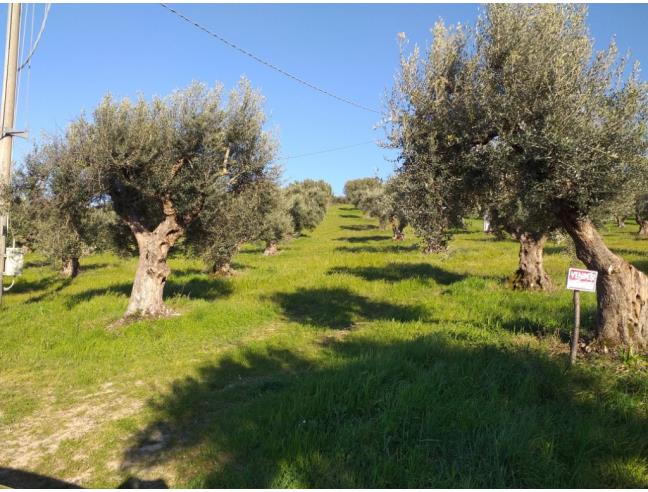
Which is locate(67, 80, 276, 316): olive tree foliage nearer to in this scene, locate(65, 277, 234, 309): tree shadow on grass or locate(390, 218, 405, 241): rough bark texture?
locate(65, 277, 234, 309): tree shadow on grass

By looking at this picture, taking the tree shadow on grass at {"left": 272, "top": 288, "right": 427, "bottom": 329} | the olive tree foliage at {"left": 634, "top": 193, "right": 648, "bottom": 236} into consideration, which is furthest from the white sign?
the olive tree foliage at {"left": 634, "top": 193, "right": 648, "bottom": 236}

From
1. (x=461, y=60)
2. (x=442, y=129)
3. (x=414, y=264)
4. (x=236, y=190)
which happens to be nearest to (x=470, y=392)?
(x=442, y=129)

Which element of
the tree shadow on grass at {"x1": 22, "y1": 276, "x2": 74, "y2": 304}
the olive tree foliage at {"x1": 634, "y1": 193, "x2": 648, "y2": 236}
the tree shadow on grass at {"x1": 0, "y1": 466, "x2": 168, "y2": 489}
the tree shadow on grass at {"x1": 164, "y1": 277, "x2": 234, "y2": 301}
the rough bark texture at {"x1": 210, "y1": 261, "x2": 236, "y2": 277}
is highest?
the olive tree foliage at {"x1": 634, "y1": 193, "x2": 648, "y2": 236}

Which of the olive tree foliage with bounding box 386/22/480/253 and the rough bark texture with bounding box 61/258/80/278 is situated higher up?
the olive tree foliage with bounding box 386/22/480/253

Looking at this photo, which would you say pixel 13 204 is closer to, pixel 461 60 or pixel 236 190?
pixel 236 190

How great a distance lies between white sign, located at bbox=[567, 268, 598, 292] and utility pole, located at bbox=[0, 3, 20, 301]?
1613cm

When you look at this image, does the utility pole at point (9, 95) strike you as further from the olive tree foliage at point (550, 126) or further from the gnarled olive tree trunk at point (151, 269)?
the olive tree foliage at point (550, 126)

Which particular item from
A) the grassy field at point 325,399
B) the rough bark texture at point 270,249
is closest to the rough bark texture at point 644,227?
the rough bark texture at point 270,249

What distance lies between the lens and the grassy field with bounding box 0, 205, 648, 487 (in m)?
5.15

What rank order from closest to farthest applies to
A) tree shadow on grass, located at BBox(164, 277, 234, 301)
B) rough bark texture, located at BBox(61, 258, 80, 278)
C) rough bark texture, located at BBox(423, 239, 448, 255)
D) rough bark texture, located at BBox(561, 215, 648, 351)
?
rough bark texture, located at BBox(561, 215, 648, 351) → rough bark texture, located at BBox(423, 239, 448, 255) → tree shadow on grass, located at BBox(164, 277, 234, 301) → rough bark texture, located at BBox(61, 258, 80, 278)

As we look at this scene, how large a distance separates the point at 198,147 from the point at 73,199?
3790mm

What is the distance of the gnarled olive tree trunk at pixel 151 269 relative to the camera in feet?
44.1

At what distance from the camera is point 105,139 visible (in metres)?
12.0

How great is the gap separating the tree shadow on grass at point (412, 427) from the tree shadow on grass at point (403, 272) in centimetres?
1204
